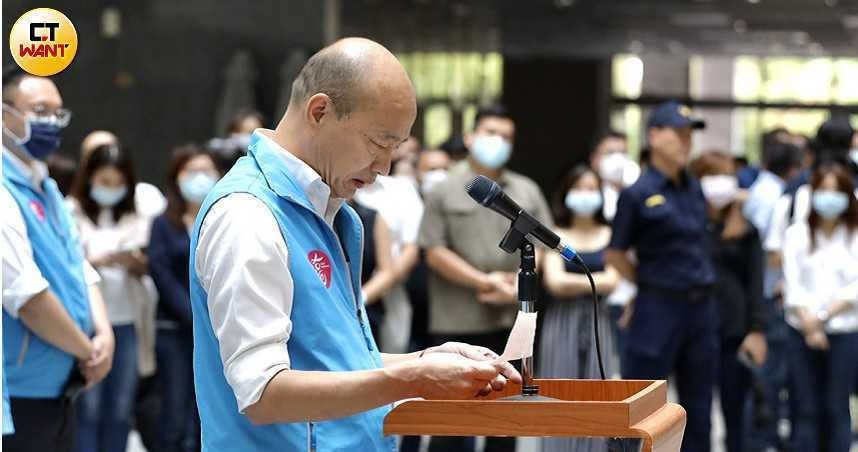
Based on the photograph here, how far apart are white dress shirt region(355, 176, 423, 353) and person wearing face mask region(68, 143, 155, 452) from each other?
1.12 meters

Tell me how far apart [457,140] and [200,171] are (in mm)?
4035

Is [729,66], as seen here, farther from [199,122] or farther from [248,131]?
[248,131]

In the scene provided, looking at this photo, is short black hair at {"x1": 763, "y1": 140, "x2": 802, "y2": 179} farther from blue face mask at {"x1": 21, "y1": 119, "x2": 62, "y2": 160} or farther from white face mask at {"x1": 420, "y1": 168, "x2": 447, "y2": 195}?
blue face mask at {"x1": 21, "y1": 119, "x2": 62, "y2": 160}

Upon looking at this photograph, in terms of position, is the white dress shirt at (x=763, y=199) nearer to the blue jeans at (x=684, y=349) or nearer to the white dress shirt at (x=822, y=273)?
the white dress shirt at (x=822, y=273)

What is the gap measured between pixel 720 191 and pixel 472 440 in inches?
100

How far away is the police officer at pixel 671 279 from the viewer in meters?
6.69

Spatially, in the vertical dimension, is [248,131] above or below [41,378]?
above

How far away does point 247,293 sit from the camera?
2.44 metres

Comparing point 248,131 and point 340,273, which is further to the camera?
point 248,131

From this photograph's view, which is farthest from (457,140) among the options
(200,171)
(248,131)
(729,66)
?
(729,66)

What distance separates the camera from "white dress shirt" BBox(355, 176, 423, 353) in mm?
7129

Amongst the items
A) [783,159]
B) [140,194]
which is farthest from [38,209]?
[783,159]

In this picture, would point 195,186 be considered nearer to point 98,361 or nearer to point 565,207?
point 565,207

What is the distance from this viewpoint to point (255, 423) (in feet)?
8.15
